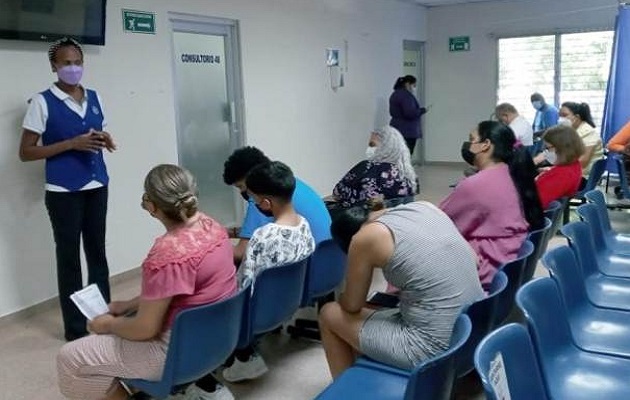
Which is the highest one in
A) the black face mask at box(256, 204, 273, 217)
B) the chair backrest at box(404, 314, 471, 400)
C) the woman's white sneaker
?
the black face mask at box(256, 204, 273, 217)

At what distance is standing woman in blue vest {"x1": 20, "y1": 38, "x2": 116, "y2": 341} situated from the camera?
10.2 ft

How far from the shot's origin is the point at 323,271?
110 inches

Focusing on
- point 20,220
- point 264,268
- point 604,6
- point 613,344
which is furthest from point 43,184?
point 604,6

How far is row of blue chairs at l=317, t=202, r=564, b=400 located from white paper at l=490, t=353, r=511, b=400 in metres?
0.11

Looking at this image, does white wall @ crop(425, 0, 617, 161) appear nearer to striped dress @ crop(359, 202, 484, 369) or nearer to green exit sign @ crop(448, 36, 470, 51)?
green exit sign @ crop(448, 36, 470, 51)

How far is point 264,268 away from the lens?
2.32 metres

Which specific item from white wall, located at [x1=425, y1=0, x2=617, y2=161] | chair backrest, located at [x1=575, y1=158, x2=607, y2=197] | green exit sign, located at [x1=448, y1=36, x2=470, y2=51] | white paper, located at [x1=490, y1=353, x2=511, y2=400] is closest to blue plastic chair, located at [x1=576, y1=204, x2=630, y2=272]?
white paper, located at [x1=490, y1=353, x2=511, y2=400]

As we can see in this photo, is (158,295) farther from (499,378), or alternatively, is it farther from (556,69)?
(556,69)

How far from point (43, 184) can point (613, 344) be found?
320 centimetres

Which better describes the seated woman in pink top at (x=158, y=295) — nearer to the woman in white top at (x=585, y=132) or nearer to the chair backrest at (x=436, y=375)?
the chair backrest at (x=436, y=375)

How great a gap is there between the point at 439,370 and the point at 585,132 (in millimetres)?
4969

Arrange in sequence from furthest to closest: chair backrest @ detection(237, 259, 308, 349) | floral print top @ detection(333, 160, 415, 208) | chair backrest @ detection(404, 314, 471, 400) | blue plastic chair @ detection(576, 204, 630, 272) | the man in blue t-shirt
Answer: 1. floral print top @ detection(333, 160, 415, 208)
2. blue plastic chair @ detection(576, 204, 630, 272)
3. the man in blue t-shirt
4. chair backrest @ detection(237, 259, 308, 349)
5. chair backrest @ detection(404, 314, 471, 400)

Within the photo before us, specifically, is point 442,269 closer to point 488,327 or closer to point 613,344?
point 488,327

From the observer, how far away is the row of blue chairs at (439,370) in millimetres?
1367
